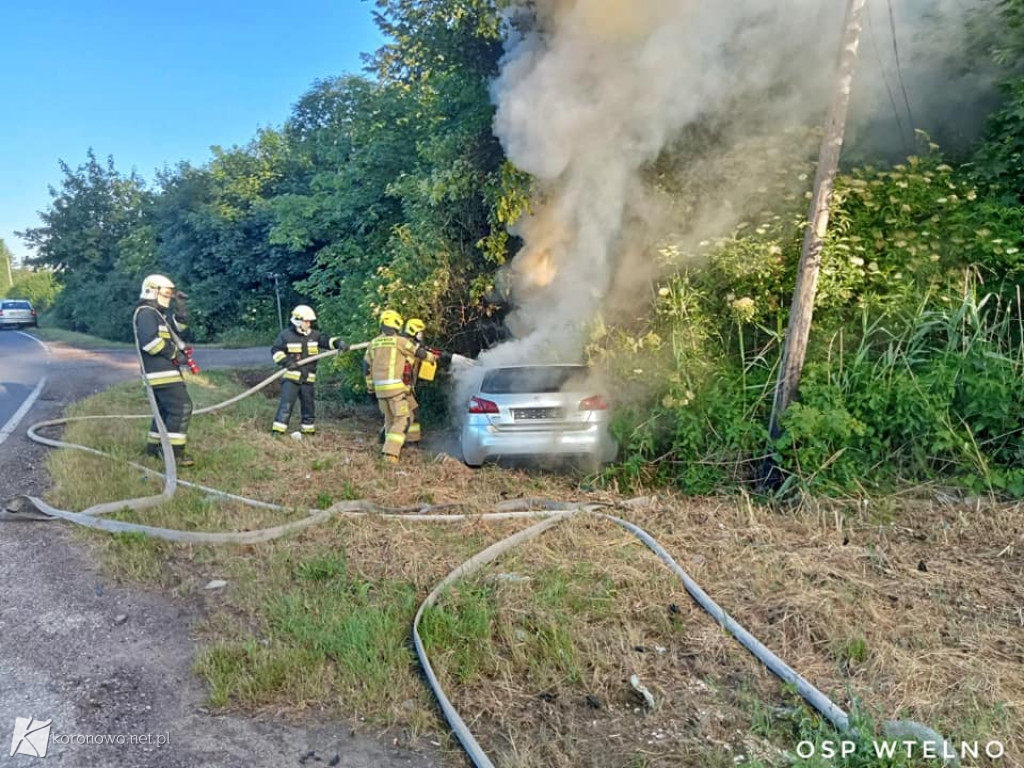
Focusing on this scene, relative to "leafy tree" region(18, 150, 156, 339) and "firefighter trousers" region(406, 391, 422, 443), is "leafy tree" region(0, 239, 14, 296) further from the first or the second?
"firefighter trousers" region(406, 391, 422, 443)


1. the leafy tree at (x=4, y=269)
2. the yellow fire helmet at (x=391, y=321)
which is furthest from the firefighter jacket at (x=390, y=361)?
the leafy tree at (x=4, y=269)

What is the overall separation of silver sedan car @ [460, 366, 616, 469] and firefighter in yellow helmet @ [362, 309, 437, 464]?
4.29ft

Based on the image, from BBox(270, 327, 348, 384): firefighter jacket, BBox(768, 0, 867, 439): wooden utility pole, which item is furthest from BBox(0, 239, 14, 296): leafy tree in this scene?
BBox(768, 0, 867, 439): wooden utility pole

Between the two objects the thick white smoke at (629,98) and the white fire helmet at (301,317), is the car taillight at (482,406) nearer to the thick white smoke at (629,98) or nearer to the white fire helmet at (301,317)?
the thick white smoke at (629,98)

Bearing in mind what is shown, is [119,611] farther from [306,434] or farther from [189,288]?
[189,288]

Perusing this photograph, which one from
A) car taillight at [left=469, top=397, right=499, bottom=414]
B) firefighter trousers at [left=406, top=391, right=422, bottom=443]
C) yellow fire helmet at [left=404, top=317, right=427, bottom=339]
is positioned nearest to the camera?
car taillight at [left=469, top=397, right=499, bottom=414]

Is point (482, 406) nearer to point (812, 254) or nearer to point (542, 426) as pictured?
point (542, 426)

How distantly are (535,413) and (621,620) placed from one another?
308cm

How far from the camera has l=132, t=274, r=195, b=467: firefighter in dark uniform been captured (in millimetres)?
6855

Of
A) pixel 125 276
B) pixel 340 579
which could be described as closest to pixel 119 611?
pixel 340 579

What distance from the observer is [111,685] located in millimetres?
3162

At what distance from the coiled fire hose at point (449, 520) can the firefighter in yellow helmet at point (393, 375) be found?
2105mm

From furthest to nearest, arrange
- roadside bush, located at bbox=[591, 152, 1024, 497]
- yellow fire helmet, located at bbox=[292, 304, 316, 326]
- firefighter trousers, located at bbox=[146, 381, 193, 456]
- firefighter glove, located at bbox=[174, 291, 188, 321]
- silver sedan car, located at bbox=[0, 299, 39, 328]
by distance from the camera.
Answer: silver sedan car, located at bbox=[0, 299, 39, 328]
yellow fire helmet, located at bbox=[292, 304, 316, 326]
firefighter glove, located at bbox=[174, 291, 188, 321]
firefighter trousers, located at bbox=[146, 381, 193, 456]
roadside bush, located at bbox=[591, 152, 1024, 497]

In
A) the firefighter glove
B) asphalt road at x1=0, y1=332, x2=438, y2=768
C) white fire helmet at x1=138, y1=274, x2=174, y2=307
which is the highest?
white fire helmet at x1=138, y1=274, x2=174, y2=307
